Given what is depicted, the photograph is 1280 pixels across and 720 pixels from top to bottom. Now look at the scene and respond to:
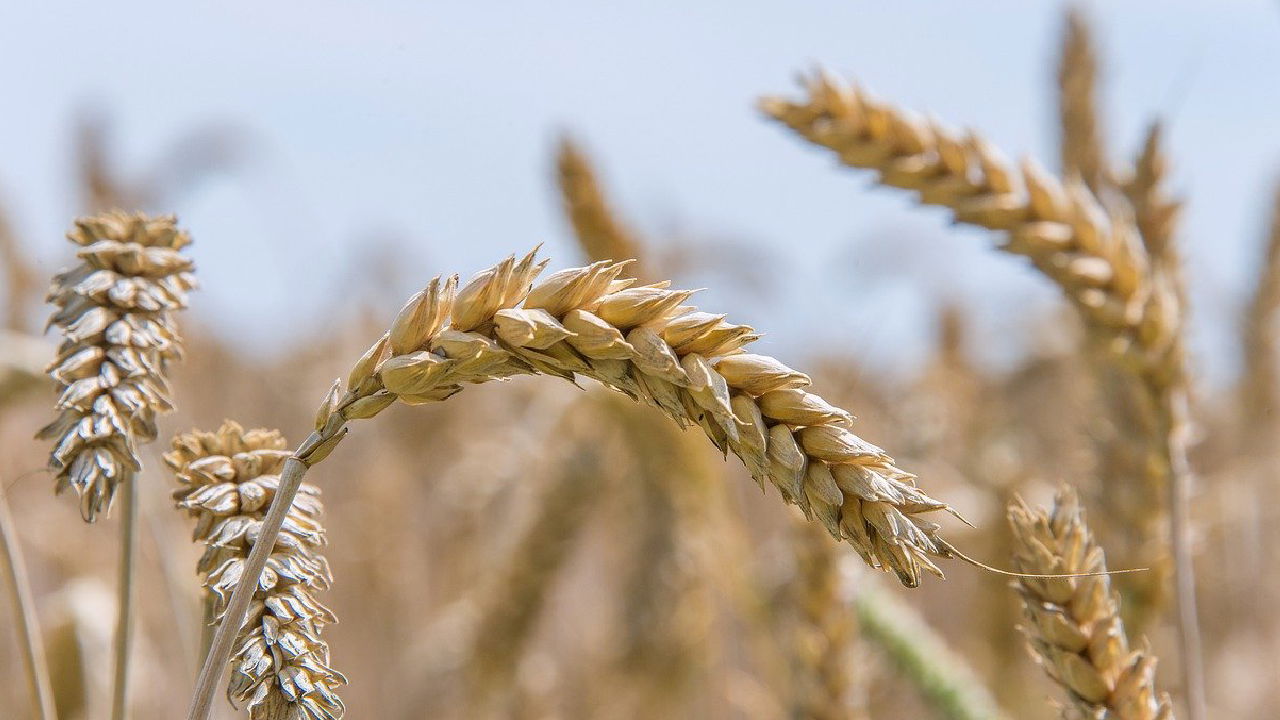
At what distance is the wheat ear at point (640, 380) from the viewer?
613 millimetres

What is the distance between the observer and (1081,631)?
0.84m

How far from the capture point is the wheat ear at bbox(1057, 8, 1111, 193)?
2.33 meters

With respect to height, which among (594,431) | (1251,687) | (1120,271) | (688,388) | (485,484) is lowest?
(1251,687)

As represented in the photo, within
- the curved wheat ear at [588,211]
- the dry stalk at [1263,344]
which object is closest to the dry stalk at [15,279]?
the curved wheat ear at [588,211]

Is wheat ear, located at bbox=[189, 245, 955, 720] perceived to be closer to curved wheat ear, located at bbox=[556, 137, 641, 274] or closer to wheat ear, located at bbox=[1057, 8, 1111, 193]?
curved wheat ear, located at bbox=[556, 137, 641, 274]

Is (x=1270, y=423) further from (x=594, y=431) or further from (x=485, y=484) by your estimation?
(x=485, y=484)

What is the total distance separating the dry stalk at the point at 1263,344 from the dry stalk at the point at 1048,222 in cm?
189

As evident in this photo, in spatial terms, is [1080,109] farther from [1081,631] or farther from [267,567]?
[267,567]

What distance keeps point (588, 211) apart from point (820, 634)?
3.14ft

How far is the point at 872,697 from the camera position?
7.69ft

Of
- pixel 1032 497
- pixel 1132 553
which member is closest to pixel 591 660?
pixel 1032 497

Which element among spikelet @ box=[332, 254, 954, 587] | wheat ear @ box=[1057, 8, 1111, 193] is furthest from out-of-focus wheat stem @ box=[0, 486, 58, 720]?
wheat ear @ box=[1057, 8, 1111, 193]

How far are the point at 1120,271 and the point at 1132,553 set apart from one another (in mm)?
428

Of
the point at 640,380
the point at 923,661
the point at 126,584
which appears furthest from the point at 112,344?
the point at 923,661
